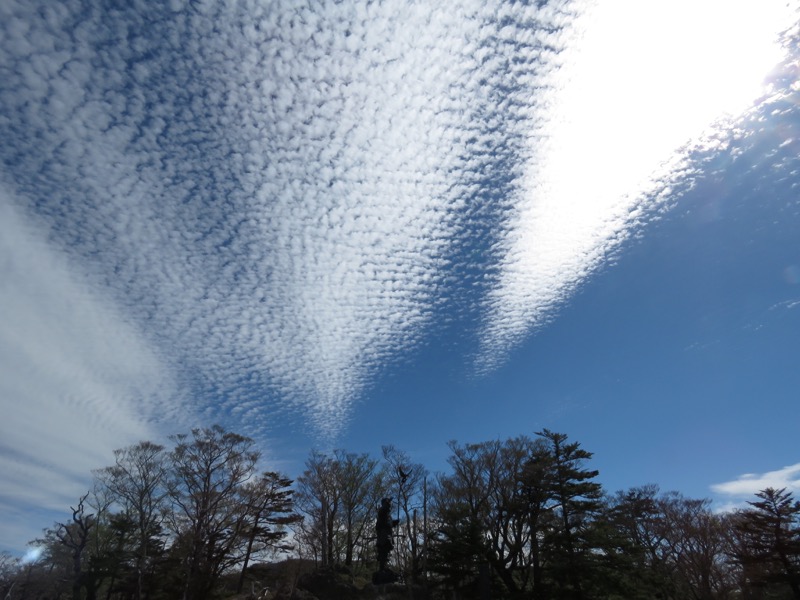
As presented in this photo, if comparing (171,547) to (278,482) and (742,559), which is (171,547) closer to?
(278,482)

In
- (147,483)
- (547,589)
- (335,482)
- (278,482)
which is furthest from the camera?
(335,482)

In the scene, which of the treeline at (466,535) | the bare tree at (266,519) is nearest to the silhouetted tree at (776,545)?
the treeline at (466,535)

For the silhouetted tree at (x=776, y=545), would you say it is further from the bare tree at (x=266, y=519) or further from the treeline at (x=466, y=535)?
the bare tree at (x=266, y=519)

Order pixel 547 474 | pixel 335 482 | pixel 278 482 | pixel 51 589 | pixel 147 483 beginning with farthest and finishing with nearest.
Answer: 1. pixel 51 589
2. pixel 335 482
3. pixel 278 482
4. pixel 147 483
5. pixel 547 474

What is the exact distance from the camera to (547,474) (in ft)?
93.1

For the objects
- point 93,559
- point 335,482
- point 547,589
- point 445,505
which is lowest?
point 547,589

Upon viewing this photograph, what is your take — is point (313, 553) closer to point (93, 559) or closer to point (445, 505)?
point (445, 505)

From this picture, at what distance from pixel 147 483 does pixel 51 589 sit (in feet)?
101

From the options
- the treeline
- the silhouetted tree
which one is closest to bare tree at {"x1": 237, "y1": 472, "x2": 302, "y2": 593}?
the treeline

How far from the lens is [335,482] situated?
124ft

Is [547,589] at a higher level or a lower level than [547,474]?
lower

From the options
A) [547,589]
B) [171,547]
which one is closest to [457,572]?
[547,589]

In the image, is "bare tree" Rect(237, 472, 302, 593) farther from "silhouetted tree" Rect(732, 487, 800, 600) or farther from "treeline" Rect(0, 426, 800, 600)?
"silhouetted tree" Rect(732, 487, 800, 600)

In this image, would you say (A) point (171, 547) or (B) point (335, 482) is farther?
(B) point (335, 482)
